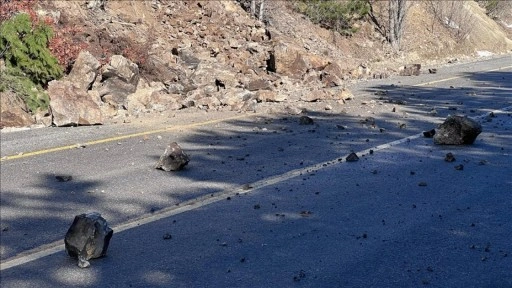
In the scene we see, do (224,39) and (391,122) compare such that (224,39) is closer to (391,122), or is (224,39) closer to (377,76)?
(377,76)

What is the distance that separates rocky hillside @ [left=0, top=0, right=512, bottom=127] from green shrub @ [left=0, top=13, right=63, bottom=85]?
1.76 feet

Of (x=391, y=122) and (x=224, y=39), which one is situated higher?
(x=224, y=39)

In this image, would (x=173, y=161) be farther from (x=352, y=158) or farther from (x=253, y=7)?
(x=253, y=7)

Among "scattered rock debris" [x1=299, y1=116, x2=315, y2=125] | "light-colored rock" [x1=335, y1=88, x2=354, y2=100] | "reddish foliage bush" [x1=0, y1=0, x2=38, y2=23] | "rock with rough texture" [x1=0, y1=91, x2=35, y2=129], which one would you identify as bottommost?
"scattered rock debris" [x1=299, y1=116, x2=315, y2=125]

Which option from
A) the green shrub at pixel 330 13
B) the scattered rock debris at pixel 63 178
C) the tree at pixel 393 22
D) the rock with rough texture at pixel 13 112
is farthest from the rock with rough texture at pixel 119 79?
the tree at pixel 393 22

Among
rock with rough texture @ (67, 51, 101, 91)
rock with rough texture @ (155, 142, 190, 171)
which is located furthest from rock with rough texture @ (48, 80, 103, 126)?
rock with rough texture @ (155, 142, 190, 171)

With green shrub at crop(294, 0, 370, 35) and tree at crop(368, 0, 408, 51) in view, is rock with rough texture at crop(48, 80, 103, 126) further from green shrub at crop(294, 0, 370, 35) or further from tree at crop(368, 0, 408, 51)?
tree at crop(368, 0, 408, 51)

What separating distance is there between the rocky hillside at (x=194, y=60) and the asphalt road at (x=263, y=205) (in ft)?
7.10

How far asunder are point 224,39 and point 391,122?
1111 cm

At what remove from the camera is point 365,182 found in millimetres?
7438

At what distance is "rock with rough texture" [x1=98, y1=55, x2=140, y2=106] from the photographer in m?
14.5

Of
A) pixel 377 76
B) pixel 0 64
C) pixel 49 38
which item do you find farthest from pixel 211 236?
pixel 377 76

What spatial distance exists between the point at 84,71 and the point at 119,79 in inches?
31.7

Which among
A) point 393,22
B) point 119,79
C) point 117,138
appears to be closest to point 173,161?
point 117,138
